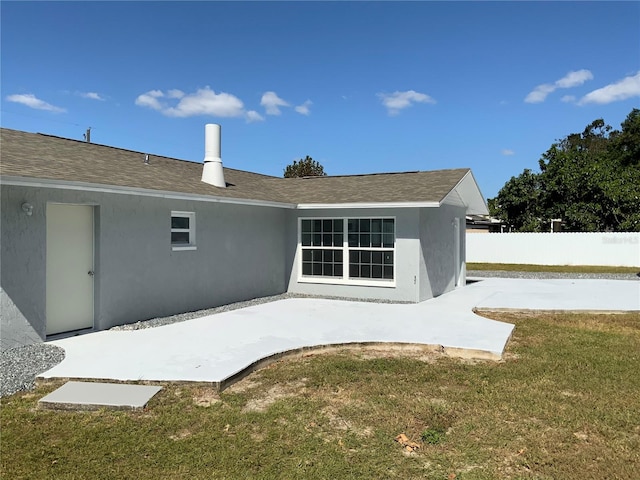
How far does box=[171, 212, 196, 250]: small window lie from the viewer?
10.4 metres

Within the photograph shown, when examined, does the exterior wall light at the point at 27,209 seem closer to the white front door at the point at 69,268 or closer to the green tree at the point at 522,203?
the white front door at the point at 69,268

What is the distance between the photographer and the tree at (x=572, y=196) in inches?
1160

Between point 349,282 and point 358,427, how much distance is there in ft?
28.2

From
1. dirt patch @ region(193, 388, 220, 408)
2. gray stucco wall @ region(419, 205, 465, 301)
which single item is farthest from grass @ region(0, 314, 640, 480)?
gray stucco wall @ region(419, 205, 465, 301)

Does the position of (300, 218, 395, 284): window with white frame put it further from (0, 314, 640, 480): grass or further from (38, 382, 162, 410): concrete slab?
(38, 382, 162, 410): concrete slab

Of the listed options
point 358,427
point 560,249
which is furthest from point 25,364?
point 560,249

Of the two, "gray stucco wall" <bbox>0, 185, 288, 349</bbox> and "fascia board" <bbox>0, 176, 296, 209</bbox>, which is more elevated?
"fascia board" <bbox>0, 176, 296, 209</bbox>

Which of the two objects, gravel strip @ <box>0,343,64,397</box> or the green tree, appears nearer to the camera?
gravel strip @ <box>0,343,64,397</box>

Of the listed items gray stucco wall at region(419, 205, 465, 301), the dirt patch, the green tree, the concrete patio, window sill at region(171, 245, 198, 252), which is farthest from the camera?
the green tree

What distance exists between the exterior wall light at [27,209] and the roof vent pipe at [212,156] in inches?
221

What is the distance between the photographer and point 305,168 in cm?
4575

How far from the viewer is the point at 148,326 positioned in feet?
29.7

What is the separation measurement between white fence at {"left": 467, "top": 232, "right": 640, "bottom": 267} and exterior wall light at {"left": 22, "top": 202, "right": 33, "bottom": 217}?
87.7 feet

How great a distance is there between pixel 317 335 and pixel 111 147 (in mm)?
7991
